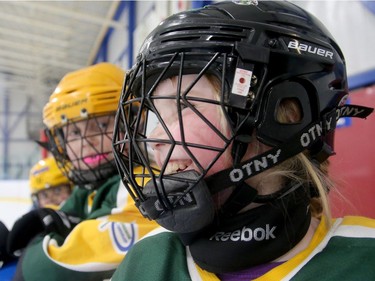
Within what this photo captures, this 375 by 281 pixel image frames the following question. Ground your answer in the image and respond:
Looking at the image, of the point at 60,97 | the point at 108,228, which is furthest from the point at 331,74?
the point at 60,97

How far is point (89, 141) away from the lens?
1.06 meters

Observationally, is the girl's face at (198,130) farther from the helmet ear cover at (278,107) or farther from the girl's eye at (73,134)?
the girl's eye at (73,134)

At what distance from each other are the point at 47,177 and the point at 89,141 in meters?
1.16

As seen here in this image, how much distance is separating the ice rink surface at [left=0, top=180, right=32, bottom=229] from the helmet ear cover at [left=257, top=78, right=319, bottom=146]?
3.90 meters

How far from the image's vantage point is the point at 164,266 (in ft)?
1.89

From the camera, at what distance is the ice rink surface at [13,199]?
13.6ft

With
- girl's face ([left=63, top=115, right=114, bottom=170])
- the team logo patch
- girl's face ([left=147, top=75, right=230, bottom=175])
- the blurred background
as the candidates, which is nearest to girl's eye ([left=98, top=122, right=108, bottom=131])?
girl's face ([left=63, top=115, right=114, bottom=170])

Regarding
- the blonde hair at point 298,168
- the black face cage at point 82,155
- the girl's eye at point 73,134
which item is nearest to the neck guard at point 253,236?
the blonde hair at point 298,168

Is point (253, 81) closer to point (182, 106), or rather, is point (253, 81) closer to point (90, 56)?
point (182, 106)

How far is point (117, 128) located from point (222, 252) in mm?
229

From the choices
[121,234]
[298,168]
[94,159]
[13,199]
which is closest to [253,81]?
[298,168]

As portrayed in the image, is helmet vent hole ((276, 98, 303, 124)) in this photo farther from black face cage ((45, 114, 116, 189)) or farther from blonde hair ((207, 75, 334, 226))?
black face cage ((45, 114, 116, 189))

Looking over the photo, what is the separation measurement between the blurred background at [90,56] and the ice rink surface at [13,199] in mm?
11

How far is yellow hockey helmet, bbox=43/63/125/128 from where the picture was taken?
108 cm
